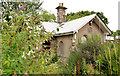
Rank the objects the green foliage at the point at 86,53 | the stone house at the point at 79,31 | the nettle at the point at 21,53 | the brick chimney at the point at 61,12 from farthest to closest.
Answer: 1. the brick chimney at the point at 61,12
2. the stone house at the point at 79,31
3. the green foliage at the point at 86,53
4. the nettle at the point at 21,53

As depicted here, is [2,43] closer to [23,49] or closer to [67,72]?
[23,49]

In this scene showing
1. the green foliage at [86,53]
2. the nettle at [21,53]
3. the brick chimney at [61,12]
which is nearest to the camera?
the nettle at [21,53]

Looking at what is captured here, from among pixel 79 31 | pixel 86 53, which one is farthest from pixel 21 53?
pixel 79 31

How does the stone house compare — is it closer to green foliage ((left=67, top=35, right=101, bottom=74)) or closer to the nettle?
green foliage ((left=67, top=35, right=101, bottom=74))

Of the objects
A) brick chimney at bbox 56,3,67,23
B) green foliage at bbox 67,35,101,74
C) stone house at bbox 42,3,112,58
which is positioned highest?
brick chimney at bbox 56,3,67,23

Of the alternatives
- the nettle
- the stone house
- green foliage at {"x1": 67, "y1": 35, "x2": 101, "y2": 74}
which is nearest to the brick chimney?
the stone house

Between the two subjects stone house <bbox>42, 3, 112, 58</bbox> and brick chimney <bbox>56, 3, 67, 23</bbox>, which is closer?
stone house <bbox>42, 3, 112, 58</bbox>

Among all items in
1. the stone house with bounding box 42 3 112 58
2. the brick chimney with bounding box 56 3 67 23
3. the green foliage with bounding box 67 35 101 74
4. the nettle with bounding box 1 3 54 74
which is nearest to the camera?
the nettle with bounding box 1 3 54 74

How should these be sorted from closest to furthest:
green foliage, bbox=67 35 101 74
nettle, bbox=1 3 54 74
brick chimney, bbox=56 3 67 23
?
nettle, bbox=1 3 54 74, green foliage, bbox=67 35 101 74, brick chimney, bbox=56 3 67 23

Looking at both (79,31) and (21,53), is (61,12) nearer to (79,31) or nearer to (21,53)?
(79,31)

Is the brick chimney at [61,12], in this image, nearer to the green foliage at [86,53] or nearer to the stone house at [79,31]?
the stone house at [79,31]

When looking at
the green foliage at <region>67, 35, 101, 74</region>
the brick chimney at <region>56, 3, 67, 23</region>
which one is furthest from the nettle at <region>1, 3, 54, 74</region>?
the brick chimney at <region>56, 3, 67, 23</region>

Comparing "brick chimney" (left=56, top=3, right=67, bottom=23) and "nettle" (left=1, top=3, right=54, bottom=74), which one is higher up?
"brick chimney" (left=56, top=3, right=67, bottom=23)

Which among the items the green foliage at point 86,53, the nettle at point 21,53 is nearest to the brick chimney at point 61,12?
the green foliage at point 86,53
